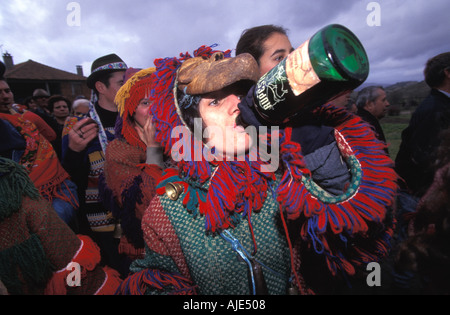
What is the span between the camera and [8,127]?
1885mm

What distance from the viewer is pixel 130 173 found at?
5.74 ft

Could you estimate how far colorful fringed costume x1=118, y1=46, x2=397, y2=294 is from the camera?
0.83 metres

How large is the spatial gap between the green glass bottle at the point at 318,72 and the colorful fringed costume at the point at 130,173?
4.11 feet

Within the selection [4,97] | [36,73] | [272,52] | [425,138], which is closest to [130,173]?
[272,52]

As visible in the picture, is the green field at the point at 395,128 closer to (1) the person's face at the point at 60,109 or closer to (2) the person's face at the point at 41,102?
(1) the person's face at the point at 60,109

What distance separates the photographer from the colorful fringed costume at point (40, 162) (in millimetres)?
1857

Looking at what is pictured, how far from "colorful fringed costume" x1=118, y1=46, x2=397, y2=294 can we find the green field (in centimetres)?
895

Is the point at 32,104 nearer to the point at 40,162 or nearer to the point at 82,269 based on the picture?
the point at 40,162

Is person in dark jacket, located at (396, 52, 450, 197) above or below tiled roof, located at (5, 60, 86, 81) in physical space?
below

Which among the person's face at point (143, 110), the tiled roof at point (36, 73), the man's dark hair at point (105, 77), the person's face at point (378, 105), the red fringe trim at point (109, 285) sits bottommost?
the red fringe trim at point (109, 285)

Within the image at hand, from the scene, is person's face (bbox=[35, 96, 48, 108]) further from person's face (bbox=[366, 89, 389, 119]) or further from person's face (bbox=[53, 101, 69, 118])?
person's face (bbox=[366, 89, 389, 119])

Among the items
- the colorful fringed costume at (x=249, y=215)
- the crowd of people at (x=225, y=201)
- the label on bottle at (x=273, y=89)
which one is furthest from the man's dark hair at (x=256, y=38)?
the label on bottle at (x=273, y=89)

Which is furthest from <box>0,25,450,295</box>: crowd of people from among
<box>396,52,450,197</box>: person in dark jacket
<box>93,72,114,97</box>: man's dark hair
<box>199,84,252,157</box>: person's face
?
<box>93,72,114,97</box>: man's dark hair
